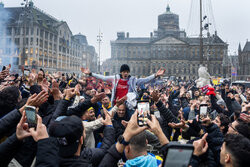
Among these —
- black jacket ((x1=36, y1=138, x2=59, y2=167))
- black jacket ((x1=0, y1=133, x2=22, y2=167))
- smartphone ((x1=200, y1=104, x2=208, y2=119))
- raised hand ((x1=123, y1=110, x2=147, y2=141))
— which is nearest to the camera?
black jacket ((x1=36, y1=138, x2=59, y2=167))

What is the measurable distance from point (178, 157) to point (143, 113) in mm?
817

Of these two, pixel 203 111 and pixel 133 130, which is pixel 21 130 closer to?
pixel 133 130

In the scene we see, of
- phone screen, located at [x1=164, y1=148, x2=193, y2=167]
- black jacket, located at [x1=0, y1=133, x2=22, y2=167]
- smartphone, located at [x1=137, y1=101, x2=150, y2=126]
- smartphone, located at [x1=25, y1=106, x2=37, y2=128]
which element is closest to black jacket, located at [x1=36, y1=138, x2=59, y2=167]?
smartphone, located at [x1=25, y1=106, x2=37, y2=128]

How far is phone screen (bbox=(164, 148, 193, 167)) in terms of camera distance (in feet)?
4.83

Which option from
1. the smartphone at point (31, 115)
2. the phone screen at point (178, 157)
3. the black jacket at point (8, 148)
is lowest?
the black jacket at point (8, 148)

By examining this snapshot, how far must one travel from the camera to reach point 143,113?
2.24 m

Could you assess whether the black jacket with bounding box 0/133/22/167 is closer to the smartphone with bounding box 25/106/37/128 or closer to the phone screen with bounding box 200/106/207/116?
the smartphone with bounding box 25/106/37/128

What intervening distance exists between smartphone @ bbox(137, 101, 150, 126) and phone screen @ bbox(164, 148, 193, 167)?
62cm

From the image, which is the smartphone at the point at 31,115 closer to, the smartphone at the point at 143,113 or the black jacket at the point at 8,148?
the black jacket at the point at 8,148

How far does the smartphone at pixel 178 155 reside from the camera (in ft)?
4.80

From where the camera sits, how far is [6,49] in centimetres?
4434

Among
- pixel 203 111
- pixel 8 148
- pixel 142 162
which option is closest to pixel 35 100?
pixel 8 148

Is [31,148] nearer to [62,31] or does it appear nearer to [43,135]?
[43,135]

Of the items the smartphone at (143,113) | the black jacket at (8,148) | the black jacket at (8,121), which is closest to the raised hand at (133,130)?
the smartphone at (143,113)
